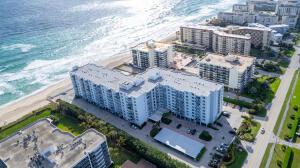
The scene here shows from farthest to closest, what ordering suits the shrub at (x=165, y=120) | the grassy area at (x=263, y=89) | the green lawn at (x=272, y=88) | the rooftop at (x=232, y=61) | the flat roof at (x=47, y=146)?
the rooftop at (x=232, y=61) → the grassy area at (x=263, y=89) → the green lawn at (x=272, y=88) → the shrub at (x=165, y=120) → the flat roof at (x=47, y=146)

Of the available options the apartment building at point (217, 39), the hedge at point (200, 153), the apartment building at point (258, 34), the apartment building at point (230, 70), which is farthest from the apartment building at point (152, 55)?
the hedge at point (200, 153)

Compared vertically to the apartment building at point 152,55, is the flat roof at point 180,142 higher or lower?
lower

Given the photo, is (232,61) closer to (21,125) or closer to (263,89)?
(263,89)

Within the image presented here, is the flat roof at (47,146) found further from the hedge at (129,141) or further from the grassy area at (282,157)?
the grassy area at (282,157)

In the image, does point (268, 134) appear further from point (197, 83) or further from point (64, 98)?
point (64, 98)

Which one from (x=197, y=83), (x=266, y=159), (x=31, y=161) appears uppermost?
(x=197, y=83)

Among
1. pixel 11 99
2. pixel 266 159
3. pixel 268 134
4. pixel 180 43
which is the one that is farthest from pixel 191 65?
pixel 11 99

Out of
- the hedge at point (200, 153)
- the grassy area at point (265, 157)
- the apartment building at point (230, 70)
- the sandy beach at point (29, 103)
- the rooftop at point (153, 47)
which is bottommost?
the grassy area at point (265, 157)
